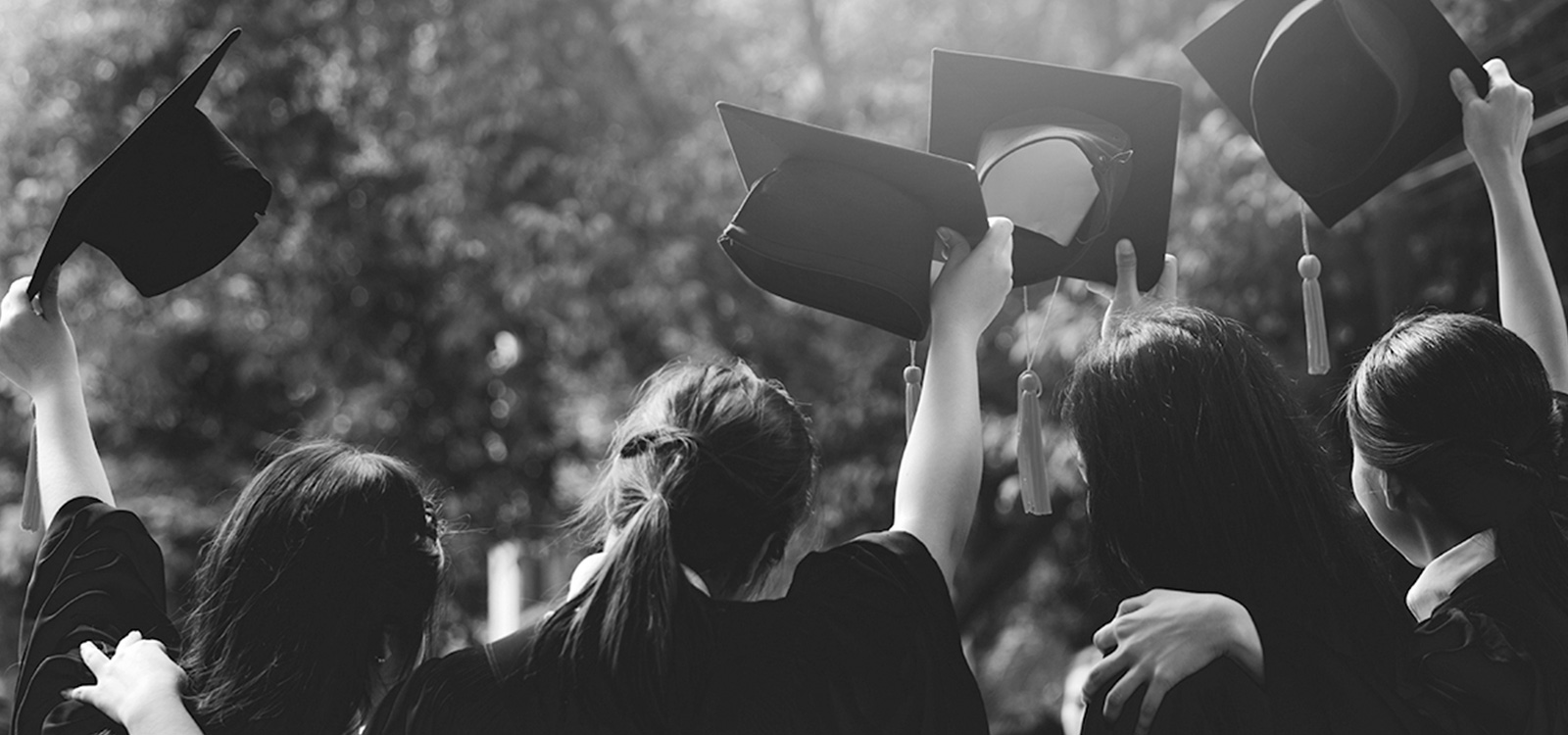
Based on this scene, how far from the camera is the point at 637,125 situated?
23.0 feet

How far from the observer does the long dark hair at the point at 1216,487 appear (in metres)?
1.52

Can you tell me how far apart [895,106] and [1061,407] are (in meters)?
5.75

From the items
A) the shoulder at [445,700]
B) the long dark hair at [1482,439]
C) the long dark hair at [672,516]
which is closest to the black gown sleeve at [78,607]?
the shoulder at [445,700]

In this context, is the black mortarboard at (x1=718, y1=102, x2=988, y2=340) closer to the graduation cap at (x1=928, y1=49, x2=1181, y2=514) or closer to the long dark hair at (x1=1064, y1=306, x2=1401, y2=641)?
the graduation cap at (x1=928, y1=49, x2=1181, y2=514)

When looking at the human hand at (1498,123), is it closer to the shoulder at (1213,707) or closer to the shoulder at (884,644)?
the shoulder at (1213,707)

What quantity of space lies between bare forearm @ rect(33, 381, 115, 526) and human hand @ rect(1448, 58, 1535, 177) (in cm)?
197

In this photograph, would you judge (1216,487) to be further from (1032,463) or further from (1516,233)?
(1516,233)

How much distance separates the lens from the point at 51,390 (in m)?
1.92

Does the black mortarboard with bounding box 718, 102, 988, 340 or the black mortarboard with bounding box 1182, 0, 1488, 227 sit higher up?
the black mortarboard with bounding box 1182, 0, 1488, 227

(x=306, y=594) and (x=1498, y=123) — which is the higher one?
(x=1498, y=123)

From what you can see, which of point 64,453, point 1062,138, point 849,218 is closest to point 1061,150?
point 1062,138

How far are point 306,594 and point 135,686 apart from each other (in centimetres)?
22

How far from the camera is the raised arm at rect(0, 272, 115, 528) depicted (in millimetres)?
1865

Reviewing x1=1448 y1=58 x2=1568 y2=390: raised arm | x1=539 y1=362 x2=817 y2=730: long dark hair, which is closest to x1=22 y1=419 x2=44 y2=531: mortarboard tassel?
x1=539 y1=362 x2=817 y2=730: long dark hair
